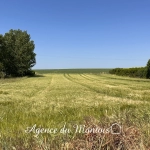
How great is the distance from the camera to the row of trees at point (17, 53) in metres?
63.8

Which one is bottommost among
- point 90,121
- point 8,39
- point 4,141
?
point 4,141

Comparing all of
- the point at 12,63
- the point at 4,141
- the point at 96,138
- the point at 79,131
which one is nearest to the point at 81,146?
the point at 96,138

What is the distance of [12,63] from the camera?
64.7 metres


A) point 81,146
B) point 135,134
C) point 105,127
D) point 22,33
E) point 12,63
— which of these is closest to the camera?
point 81,146

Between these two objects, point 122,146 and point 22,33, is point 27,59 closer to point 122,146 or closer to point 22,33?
point 22,33

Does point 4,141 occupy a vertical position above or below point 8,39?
below

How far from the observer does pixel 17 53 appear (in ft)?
217

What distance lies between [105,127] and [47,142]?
1128 millimetres

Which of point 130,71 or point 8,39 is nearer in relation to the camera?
point 8,39

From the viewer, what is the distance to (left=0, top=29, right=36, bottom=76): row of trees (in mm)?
63812

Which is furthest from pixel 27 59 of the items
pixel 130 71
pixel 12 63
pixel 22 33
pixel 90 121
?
pixel 90 121

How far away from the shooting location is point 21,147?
12.7 ft

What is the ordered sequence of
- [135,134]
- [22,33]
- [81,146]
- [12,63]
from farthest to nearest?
[22,33] < [12,63] < [135,134] < [81,146]

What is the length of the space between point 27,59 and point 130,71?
33142 millimetres
